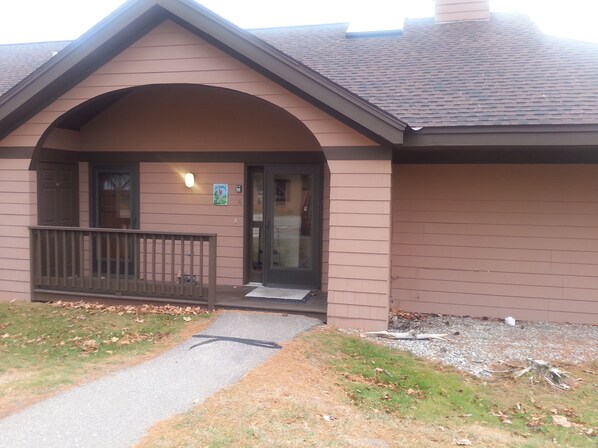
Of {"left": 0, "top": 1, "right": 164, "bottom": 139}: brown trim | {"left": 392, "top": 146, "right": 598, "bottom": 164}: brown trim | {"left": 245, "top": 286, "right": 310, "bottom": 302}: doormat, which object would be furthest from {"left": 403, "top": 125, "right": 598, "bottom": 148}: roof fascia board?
{"left": 0, "top": 1, "right": 164, "bottom": 139}: brown trim

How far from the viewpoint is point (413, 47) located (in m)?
9.25

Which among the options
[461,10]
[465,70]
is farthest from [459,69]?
[461,10]

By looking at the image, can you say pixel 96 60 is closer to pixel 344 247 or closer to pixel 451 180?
pixel 344 247

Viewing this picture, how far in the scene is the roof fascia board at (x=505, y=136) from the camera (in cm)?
608

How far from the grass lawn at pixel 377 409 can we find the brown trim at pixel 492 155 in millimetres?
3082

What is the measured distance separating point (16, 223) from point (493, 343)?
23.1ft

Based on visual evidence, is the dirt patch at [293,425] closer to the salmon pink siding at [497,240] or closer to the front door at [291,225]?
the salmon pink siding at [497,240]

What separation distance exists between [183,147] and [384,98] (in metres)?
3.68

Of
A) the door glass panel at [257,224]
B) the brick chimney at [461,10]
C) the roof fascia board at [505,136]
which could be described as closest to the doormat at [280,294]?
the door glass panel at [257,224]

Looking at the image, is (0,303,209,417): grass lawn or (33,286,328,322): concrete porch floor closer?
(0,303,209,417): grass lawn

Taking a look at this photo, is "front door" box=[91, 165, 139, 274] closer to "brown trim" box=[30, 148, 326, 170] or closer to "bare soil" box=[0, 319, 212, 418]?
"brown trim" box=[30, 148, 326, 170]

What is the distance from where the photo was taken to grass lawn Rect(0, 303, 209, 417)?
4789mm

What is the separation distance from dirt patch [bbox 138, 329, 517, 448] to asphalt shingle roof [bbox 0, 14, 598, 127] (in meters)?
3.67

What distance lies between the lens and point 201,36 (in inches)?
268
